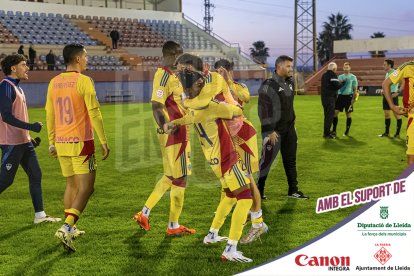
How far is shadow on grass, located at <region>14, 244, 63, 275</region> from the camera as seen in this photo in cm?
477

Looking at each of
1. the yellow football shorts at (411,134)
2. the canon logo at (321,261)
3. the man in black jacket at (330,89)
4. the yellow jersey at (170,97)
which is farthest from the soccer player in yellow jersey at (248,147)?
the man in black jacket at (330,89)

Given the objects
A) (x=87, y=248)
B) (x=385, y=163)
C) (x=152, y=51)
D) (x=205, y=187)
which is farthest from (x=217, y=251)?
(x=152, y=51)

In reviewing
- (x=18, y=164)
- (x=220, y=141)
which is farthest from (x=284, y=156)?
(x=18, y=164)

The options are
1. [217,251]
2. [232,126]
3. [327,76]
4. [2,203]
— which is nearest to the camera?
[217,251]

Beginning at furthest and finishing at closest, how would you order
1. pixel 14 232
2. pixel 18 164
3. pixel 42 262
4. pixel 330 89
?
pixel 330 89 → pixel 18 164 → pixel 14 232 → pixel 42 262

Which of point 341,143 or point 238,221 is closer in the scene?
point 238,221

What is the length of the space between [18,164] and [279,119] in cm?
351

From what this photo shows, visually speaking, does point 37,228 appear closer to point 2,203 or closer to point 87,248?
point 87,248

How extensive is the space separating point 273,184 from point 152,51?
30.6m

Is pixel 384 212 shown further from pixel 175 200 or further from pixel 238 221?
pixel 175 200

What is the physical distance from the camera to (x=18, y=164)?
6305mm

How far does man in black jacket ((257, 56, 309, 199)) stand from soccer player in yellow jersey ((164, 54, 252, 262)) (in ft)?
6.59

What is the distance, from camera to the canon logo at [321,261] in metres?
4.09

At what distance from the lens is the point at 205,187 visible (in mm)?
8547
